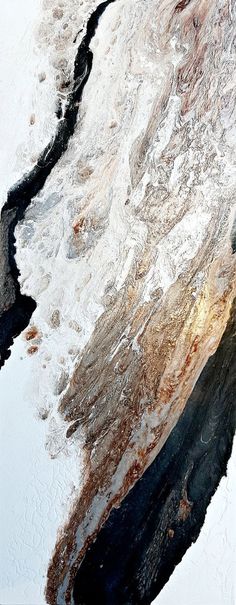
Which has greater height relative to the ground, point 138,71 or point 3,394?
point 138,71

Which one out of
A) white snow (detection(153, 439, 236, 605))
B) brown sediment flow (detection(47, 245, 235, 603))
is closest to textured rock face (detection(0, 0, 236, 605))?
brown sediment flow (detection(47, 245, 235, 603))

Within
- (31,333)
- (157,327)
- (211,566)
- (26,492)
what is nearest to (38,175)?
(31,333)

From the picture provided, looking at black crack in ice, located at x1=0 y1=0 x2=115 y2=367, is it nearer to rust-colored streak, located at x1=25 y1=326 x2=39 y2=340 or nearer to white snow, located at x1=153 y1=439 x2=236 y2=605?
rust-colored streak, located at x1=25 y1=326 x2=39 y2=340

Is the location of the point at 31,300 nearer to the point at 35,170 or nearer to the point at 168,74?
the point at 35,170

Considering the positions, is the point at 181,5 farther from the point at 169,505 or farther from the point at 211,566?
the point at 211,566

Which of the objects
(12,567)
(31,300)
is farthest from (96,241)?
(12,567)

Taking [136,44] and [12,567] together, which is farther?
[136,44]

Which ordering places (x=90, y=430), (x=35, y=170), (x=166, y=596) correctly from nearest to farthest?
(x=166, y=596), (x=90, y=430), (x=35, y=170)
